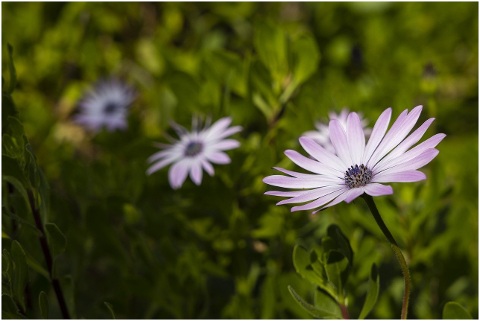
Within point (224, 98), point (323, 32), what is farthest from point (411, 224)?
point (323, 32)

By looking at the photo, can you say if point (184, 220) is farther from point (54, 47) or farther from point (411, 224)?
point (54, 47)

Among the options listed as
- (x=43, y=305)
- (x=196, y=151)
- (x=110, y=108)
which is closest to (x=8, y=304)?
(x=43, y=305)

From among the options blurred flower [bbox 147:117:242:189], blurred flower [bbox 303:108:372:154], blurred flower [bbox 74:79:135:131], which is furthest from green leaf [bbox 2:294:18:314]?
blurred flower [bbox 74:79:135:131]

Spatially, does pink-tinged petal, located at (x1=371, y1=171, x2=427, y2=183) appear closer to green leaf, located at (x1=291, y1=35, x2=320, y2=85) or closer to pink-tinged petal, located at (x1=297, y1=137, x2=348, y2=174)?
pink-tinged petal, located at (x1=297, y1=137, x2=348, y2=174)

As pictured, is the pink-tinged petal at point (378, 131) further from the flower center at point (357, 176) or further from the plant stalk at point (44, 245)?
the plant stalk at point (44, 245)

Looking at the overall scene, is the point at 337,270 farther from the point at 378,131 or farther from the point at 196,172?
the point at 196,172

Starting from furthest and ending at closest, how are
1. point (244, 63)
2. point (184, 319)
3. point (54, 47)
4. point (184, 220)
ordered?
point (54, 47) < point (244, 63) < point (184, 220) < point (184, 319)
